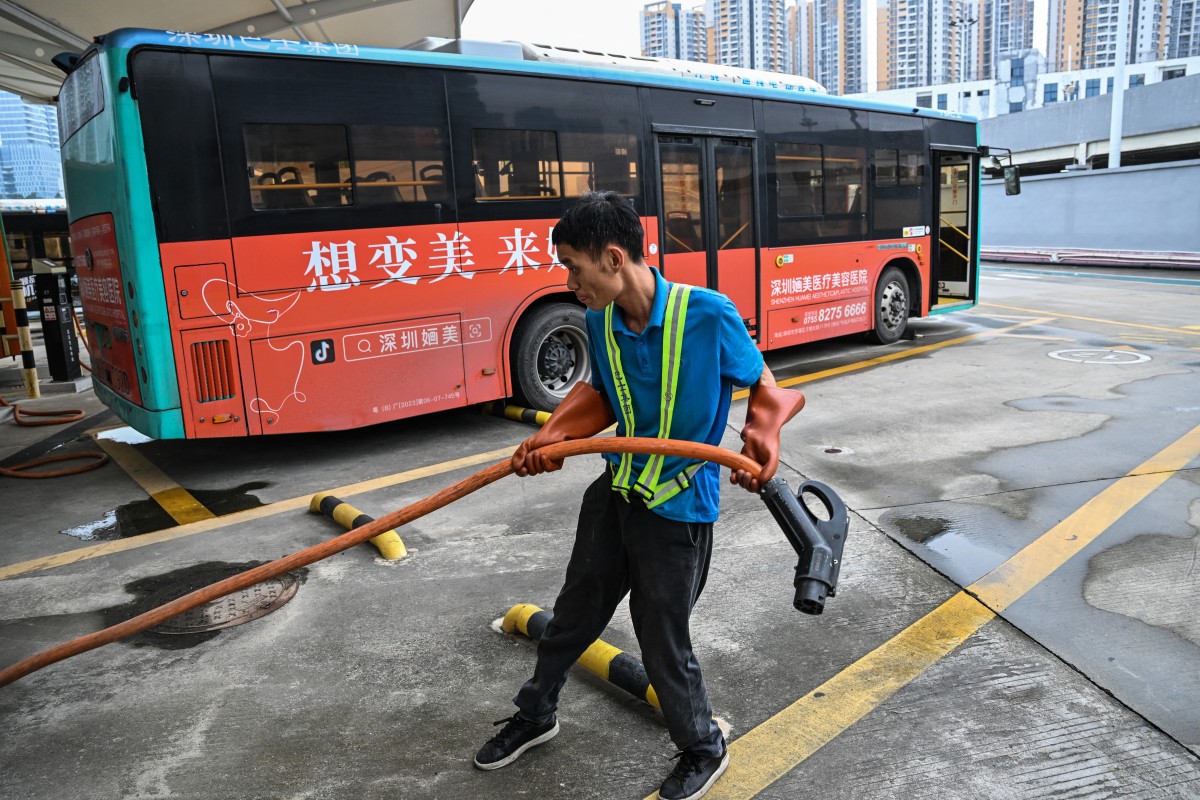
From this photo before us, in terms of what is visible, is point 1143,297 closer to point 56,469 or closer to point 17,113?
point 56,469

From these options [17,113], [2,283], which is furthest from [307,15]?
[17,113]

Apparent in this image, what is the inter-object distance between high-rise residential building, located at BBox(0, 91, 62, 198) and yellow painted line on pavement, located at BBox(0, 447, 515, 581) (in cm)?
1745

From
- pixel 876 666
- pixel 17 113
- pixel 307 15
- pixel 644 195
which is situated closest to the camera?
pixel 876 666

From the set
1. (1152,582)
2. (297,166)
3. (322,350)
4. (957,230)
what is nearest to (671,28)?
(957,230)

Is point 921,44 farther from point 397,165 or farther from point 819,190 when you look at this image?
point 397,165

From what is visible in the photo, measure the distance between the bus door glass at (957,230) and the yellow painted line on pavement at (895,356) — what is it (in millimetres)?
914

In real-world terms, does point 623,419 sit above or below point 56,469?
above

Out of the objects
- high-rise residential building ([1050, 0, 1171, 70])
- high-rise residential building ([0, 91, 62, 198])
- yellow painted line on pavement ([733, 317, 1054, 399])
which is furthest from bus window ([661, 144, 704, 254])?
high-rise residential building ([1050, 0, 1171, 70])

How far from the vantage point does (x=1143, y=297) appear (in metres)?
15.6

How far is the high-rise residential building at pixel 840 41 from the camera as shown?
72875mm

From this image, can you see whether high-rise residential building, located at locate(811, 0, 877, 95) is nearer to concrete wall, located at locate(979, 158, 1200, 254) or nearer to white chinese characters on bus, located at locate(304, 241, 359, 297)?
concrete wall, located at locate(979, 158, 1200, 254)

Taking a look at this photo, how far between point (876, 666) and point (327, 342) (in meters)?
4.54

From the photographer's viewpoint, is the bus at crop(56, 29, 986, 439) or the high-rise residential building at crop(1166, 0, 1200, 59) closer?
the bus at crop(56, 29, 986, 439)

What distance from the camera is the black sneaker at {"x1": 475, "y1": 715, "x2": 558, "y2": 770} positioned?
282 cm
